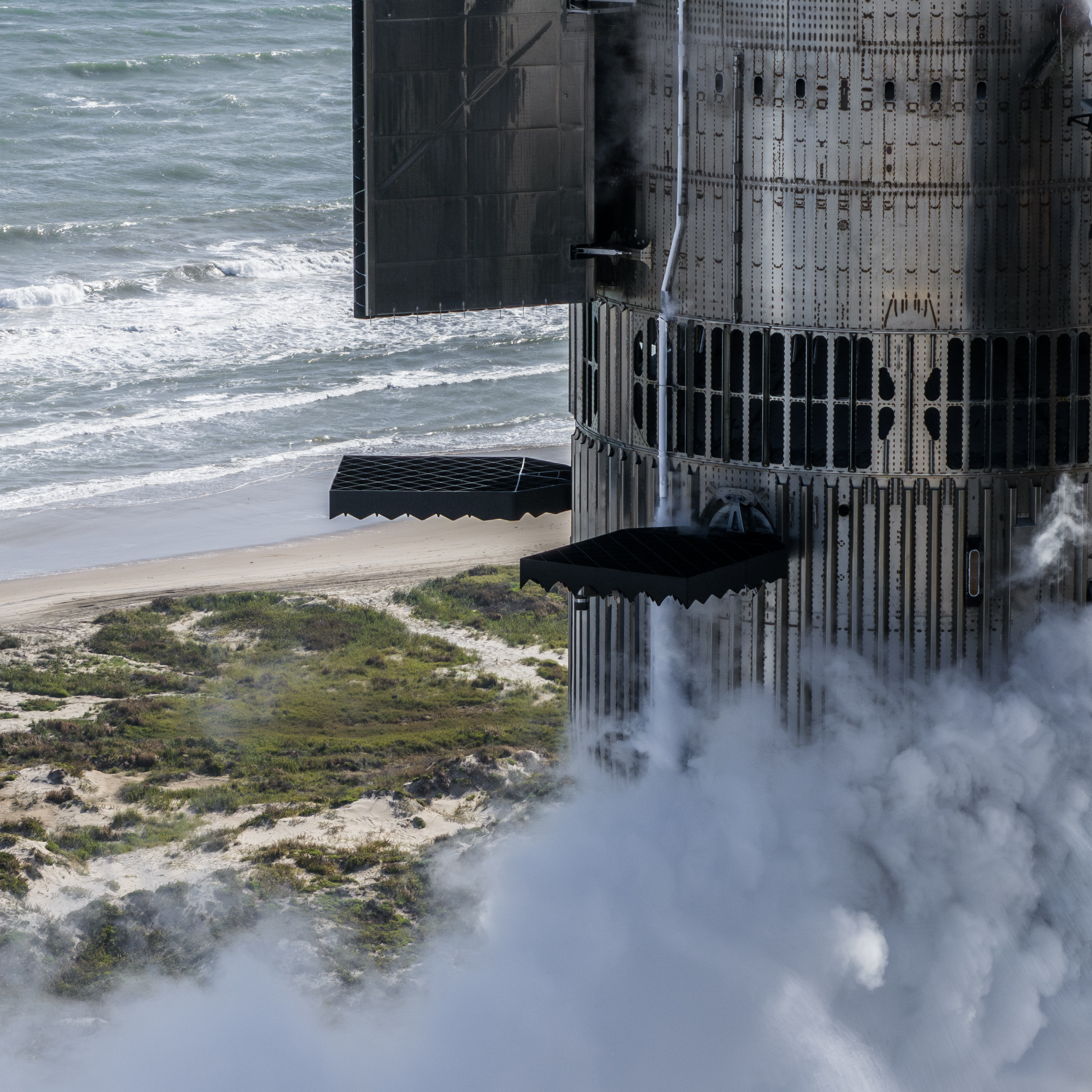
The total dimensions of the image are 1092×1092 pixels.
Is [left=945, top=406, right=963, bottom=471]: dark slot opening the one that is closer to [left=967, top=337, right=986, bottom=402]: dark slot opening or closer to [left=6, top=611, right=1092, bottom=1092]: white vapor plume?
[left=967, top=337, right=986, bottom=402]: dark slot opening

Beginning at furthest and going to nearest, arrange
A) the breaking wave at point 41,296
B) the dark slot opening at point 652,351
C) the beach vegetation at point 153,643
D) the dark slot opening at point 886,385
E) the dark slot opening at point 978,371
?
the breaking wave at point 41,296 < the beach vegetation at point 153,643 < the dark slot opening at point 652,351 < the dark slot opening at point 886,385 < the dark slot opening at point 978,371

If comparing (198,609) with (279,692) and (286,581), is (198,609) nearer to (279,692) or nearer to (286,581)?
(286,581)

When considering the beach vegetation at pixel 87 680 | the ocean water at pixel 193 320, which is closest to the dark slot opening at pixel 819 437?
the beach vegetation at pixel 87 680

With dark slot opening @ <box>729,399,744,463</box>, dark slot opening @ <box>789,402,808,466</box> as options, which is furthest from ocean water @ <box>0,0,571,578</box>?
dark slot opening @ <box>789,402,808,466</box>

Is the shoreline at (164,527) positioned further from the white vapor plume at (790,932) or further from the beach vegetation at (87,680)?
the white vapor plume at (790,932)

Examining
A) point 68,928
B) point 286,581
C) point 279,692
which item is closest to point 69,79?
point 286,581

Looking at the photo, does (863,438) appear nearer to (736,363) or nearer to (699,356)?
(736,363)

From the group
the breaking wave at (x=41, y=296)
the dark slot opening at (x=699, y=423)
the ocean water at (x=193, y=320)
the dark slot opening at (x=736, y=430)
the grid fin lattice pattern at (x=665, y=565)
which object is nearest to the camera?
the grid fin lattice pattern at (x=665, y=565)

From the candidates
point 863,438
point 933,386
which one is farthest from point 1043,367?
point 863,438
